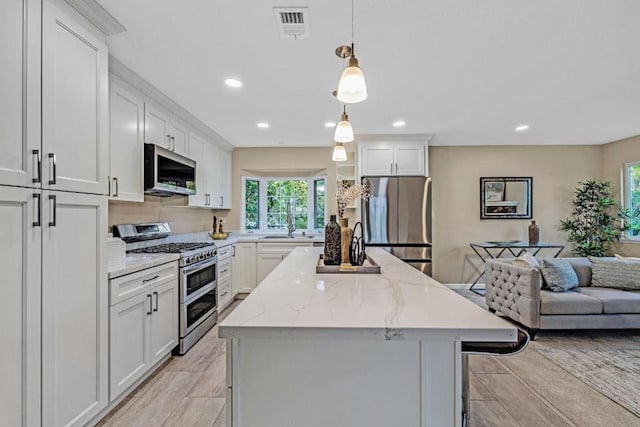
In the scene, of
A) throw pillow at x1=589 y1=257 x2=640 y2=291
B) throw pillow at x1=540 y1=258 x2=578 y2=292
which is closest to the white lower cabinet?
throw pillow at x1=540 y1=258 x2=578 y2=292

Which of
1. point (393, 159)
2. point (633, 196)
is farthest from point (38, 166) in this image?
point (633, 196)

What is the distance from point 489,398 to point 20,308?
8.89 feet

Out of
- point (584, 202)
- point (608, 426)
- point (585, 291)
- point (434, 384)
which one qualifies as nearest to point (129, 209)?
point (434, 384)

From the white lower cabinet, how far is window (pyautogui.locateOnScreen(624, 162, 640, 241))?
6.19 meters

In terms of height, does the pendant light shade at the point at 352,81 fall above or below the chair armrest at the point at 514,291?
above

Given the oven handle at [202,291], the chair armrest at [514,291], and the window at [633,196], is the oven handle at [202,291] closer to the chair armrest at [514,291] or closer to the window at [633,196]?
the chair armrest at [514,291]

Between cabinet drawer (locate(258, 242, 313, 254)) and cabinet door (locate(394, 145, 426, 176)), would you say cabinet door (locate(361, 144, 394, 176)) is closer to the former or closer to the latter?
cabinet door (locate(394, 145, 426, 176))

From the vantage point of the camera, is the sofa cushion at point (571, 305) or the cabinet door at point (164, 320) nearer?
the cabinet door at point (164, 320)

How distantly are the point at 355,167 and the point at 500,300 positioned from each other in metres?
2.63

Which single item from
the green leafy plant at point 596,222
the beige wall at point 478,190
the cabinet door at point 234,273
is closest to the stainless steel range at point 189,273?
the cabinet door at point 234,273

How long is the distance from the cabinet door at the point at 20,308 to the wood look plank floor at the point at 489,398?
73cm

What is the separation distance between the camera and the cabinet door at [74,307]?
1514 millimetres

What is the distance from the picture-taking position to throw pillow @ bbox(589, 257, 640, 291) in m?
3.40

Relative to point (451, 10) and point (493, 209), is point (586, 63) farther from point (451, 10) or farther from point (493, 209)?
point (493, 209)
